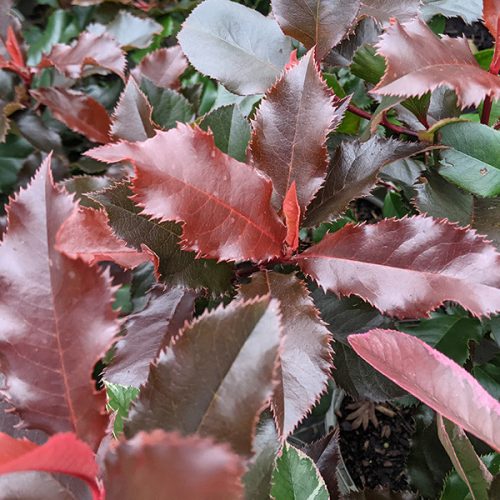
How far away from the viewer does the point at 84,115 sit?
3.08ft

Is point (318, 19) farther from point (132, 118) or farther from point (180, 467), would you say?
point (180, 467)

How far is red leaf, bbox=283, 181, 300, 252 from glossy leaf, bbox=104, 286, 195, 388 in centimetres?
13

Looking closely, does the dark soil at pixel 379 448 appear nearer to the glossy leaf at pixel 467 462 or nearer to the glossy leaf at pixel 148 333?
the glossy leaf at pixel 467 462

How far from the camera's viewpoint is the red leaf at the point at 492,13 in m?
0.56

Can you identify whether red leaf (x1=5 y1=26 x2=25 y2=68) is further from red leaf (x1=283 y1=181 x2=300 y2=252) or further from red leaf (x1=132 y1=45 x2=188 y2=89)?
red leaf (x1=283 y1=181 x2=300 y2=252)

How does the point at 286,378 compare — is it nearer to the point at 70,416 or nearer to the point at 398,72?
the point at 70,416

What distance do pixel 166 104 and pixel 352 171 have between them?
37cm

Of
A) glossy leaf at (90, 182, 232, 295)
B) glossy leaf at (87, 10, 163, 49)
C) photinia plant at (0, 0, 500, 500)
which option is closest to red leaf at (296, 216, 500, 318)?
photinia plant at (0, 0, 500, 500)

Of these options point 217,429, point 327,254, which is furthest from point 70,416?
point 327,254

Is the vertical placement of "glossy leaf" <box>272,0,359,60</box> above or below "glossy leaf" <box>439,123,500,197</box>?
above

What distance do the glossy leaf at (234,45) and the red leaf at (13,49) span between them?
0.50 m

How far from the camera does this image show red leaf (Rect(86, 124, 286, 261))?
48cm

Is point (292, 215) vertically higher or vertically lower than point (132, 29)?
higher

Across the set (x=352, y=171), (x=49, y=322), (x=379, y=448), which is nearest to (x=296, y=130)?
(x=352, y=171)
